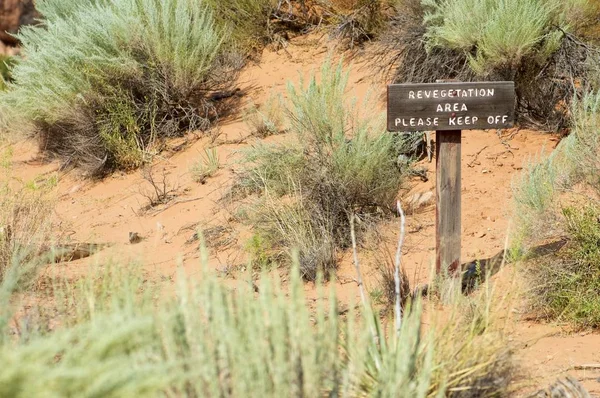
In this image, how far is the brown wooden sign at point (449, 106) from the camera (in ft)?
21.9

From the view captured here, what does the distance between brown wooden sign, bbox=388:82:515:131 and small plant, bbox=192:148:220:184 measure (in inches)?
157

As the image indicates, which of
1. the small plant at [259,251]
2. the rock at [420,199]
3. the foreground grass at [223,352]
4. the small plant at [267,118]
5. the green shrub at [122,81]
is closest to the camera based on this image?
the foreground grass at [223,352]

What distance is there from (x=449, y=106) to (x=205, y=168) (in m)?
4.27

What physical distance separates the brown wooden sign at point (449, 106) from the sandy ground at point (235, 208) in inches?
39.3

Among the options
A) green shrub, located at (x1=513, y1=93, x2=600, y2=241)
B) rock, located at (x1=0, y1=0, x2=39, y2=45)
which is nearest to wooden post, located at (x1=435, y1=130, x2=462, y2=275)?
green shrub, located at (x1=513, y1=93, x2=600, y2=241)

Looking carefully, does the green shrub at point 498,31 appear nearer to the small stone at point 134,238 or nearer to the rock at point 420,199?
the rock at point 420,199

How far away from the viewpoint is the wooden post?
6.83 m

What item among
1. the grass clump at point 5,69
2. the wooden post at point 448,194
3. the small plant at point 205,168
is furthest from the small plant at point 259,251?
the grass clump at point 5,69

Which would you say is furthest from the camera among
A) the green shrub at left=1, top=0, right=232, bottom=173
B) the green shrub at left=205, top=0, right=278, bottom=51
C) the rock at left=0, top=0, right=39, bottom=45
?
the rock at left=0, top=0, right=39, bottom=45

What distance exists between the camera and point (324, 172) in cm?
851

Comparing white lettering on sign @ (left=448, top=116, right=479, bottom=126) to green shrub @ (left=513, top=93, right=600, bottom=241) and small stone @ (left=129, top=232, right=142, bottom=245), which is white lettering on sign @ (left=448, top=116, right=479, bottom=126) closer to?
green shrub @ (left=513, top=93, right=600, bottom=241)

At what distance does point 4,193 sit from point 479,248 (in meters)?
4.29

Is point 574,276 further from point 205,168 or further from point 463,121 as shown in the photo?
point 205,168

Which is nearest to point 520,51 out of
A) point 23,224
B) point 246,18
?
point 246,18
